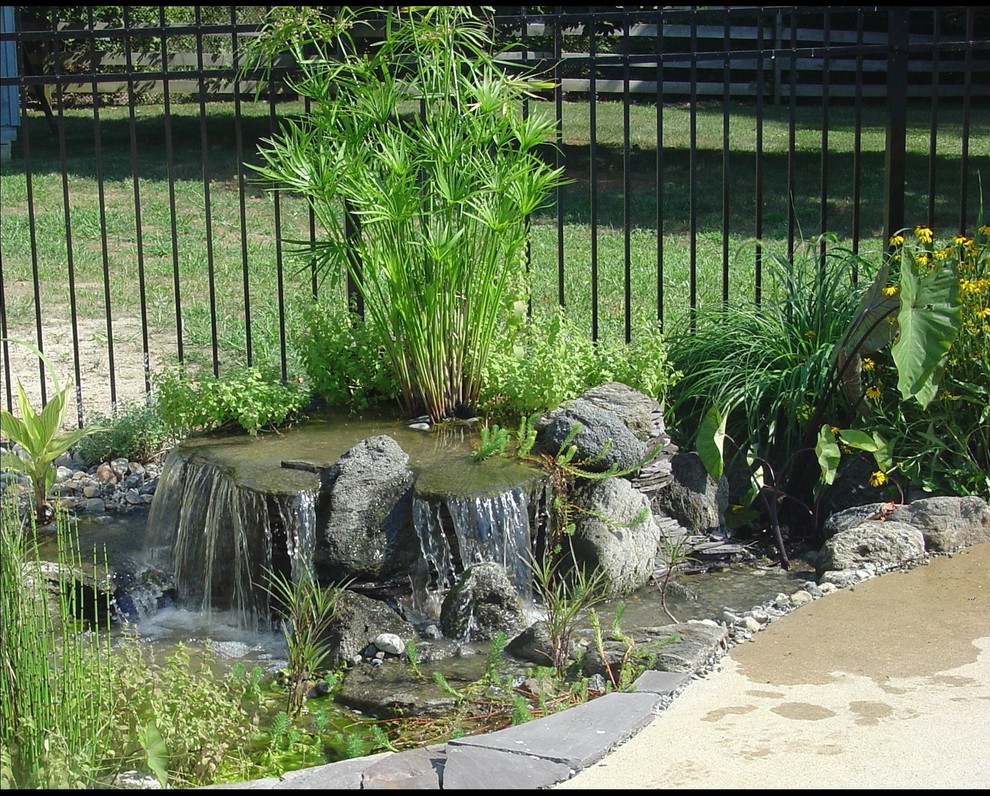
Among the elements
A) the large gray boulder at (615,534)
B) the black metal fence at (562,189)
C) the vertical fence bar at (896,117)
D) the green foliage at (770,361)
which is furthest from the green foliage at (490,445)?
the vertical fence bar at (896,117)

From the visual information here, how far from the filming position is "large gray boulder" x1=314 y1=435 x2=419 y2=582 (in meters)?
5.62

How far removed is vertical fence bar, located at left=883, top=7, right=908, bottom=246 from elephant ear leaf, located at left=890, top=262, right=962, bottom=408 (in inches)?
45.4

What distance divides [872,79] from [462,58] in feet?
47.4

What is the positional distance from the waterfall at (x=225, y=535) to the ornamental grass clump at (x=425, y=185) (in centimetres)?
108

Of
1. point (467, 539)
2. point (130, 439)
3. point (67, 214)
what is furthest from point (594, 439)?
point (67, 214)

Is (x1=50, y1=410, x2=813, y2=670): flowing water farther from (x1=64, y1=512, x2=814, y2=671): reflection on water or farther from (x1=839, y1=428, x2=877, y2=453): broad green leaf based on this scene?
(x1=839, y1=428, x2=877, y2=453): broad green leaf

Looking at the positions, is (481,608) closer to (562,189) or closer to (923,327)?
(923,327)

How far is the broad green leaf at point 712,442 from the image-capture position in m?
5.90

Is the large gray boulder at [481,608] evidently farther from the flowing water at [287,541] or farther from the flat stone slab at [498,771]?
the flat stone slab at [498,771]

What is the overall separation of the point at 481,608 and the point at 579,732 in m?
1.47

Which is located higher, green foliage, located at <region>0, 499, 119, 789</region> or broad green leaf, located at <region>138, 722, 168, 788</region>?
green foliage, located at <region>0, 499, 119, 789</region>

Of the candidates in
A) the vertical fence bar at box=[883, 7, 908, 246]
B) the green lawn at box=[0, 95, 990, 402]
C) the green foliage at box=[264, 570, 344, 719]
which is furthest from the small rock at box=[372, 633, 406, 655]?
the vertical fence bar at box=[883, 7, 908, 246]

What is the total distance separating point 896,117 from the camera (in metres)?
6.86

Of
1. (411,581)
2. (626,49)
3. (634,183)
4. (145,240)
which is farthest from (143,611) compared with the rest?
(634,183)
